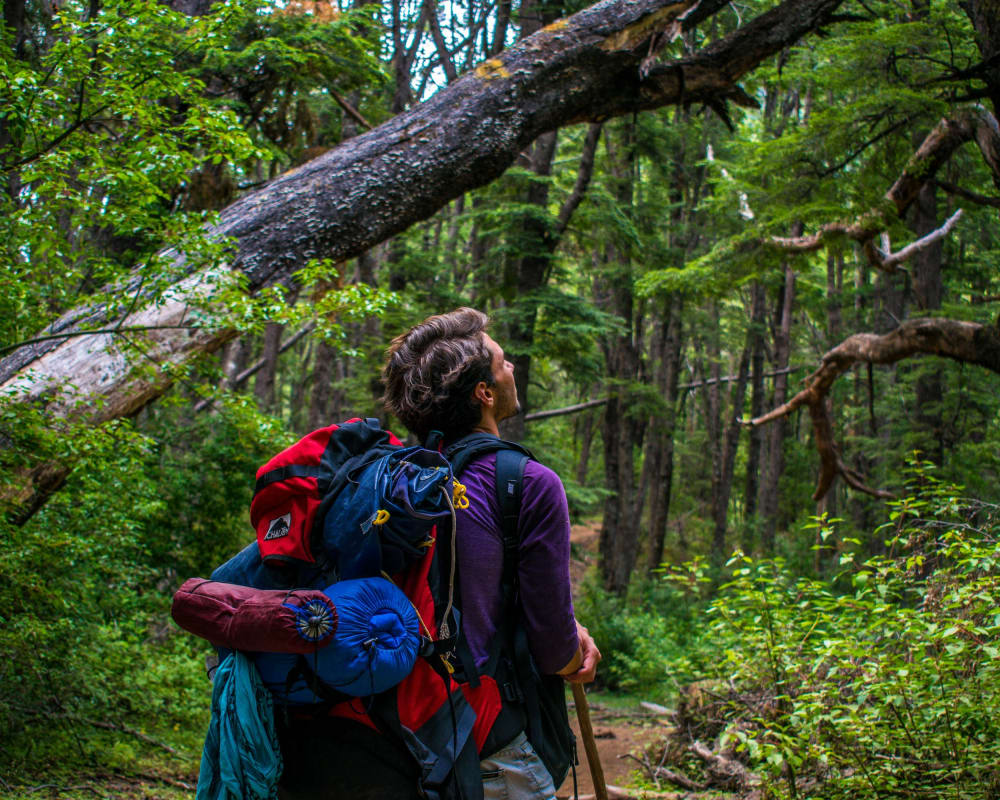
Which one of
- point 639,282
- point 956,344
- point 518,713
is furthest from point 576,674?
point 639,282

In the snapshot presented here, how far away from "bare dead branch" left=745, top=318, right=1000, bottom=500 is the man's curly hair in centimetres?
686

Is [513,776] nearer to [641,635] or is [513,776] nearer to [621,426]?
[641,635]

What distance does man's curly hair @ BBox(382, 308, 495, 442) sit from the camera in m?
2.40

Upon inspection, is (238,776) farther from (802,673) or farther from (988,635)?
(802,673)

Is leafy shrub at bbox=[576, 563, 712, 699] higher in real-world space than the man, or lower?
lower

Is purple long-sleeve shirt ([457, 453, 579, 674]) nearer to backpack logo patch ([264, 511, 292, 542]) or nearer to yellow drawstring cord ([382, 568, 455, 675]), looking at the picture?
yellow drawstring cord ([382, 568, 455, 675])

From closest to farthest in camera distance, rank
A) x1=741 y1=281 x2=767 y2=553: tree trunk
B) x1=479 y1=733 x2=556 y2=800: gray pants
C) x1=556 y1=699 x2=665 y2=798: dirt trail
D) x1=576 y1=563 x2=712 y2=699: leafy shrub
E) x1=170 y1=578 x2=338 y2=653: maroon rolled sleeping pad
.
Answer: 1. x1=170 y1=578 x2=338 y2=653: maroon rolled sleeping pad
2. x1=479 y1=733 x2=556 y2=800: gray pants
3. x1=556 y1=699 x2=665 y2=798: dirt trail
4. x1=576 y1=563 x2=712 y2=699: leafy shrub
5. x1=741 y1=281 x2=767 y2=553: tree trunk

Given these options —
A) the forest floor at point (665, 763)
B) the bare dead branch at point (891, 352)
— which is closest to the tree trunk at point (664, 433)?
the bare dead branch at point (891, 352)

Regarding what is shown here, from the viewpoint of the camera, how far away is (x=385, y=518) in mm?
1942

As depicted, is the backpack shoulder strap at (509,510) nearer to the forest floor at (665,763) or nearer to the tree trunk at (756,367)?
the forest floor at (665,763)

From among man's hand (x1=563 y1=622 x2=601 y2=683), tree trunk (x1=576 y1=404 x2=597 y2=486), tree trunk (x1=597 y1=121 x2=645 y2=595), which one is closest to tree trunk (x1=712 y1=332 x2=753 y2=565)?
tree trunk (x1=597 y1=121 x2=645 y2=595)

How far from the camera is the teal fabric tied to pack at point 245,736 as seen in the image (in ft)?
6.09

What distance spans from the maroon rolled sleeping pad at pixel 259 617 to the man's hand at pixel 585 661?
83cm

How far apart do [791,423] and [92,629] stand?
33343 millimetres
